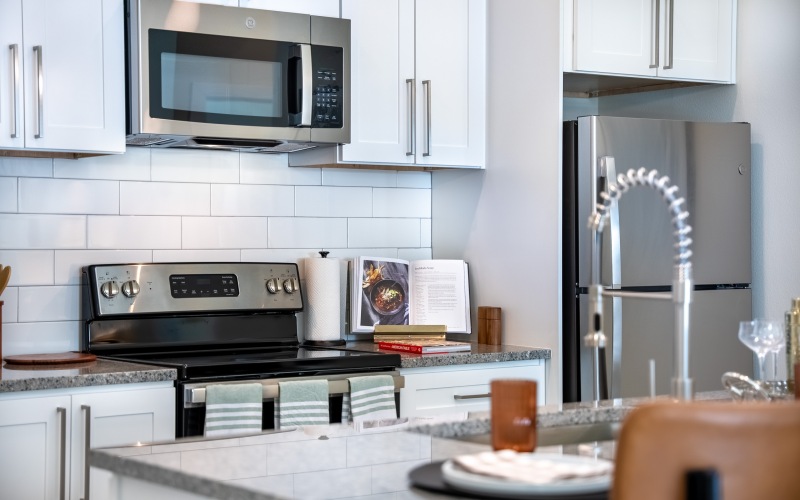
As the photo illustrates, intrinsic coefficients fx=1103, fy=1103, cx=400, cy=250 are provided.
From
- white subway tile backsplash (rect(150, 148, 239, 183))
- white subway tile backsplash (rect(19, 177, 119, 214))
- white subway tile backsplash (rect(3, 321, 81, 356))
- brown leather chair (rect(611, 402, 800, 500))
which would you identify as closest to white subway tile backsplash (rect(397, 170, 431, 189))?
white subway tile backsplash (rect(150, 148, 239, 183))

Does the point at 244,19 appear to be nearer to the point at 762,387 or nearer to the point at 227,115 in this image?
the point at 227,115

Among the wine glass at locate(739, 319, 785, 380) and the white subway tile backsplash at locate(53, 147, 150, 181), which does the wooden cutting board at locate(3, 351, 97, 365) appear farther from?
the wine glass at locate(739, 319, 785, 380)

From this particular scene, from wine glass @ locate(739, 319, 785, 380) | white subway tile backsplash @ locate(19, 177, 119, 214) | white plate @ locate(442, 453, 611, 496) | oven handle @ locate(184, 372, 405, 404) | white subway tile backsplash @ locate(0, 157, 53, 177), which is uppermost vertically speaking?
white subway tile backsplash @ locate(0, 157, 53, 177)

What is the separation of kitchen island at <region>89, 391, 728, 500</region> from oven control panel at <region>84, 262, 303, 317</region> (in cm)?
156

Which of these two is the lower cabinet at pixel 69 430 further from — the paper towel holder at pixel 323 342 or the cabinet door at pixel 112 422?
the paper towel holder at pixel 323 342

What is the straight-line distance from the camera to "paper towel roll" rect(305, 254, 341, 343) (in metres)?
3.81

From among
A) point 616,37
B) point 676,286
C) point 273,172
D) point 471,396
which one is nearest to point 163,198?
point 273,172

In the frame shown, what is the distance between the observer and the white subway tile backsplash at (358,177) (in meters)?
4.01

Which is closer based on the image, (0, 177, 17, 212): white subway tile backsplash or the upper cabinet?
(0, 177, 17, 212): white subway tile backsplash

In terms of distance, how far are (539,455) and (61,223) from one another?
7.39 ft

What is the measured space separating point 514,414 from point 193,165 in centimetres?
232

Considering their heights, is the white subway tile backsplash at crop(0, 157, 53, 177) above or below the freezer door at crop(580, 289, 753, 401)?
above

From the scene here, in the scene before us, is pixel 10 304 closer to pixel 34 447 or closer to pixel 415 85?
pixel 34 447

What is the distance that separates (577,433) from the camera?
2.17 meters
